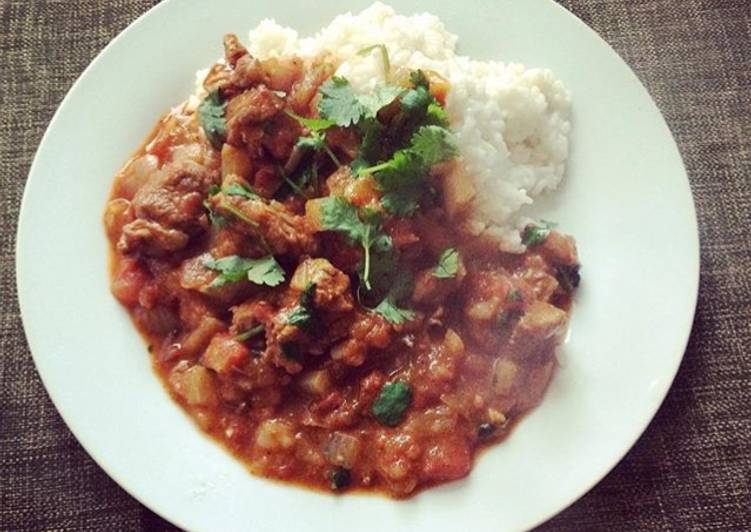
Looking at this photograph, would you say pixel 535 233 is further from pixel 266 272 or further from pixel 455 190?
pixel 266 272

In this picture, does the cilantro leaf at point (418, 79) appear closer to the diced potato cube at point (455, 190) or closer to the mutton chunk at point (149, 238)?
the diced potato cube at point (455, 190)

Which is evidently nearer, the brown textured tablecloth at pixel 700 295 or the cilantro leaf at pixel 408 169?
the cilantro leaf at pixel 408 169

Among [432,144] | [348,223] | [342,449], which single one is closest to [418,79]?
[432,144]

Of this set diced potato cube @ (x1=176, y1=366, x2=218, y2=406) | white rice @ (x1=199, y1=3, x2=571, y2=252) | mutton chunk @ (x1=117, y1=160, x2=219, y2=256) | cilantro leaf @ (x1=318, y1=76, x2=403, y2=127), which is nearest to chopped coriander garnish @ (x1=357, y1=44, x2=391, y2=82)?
white rice @ (x1=199, y1=3, x2=571, y2=252)

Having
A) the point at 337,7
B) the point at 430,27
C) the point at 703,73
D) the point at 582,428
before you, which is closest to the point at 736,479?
the point at 582,428

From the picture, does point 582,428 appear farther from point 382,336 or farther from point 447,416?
point 382,336

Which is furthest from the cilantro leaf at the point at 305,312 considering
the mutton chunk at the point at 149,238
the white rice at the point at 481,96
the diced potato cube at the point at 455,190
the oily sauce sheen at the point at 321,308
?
the white rice at the point at 481,96
